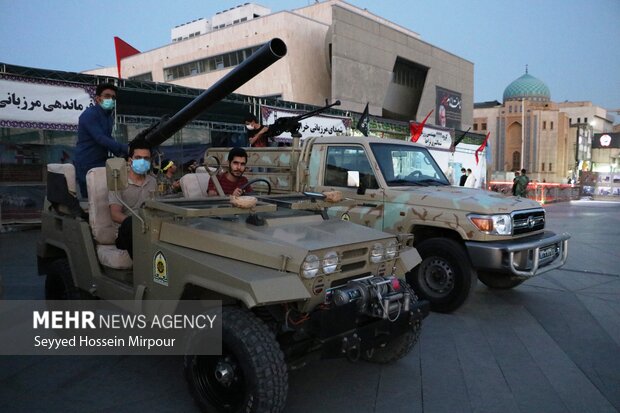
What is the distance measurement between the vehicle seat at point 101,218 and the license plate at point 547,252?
14.5ft

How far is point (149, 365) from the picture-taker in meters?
3.96

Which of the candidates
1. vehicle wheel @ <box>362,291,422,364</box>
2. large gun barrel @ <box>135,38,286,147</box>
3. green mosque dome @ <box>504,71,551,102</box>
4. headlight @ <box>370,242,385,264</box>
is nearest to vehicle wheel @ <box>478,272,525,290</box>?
vehicle wheel @ <box>362,291,422,364</box>

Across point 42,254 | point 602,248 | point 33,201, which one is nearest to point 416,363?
point 42,254

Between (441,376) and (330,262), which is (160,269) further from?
(441,376)

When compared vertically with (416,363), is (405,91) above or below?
above

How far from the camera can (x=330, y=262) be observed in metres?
3.01

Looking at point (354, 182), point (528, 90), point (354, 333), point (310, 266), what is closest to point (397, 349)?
point (354, 333)

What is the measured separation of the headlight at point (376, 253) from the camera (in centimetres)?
336

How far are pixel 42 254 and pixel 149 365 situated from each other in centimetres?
184

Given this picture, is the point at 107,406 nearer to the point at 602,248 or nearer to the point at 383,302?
the point at 383,302

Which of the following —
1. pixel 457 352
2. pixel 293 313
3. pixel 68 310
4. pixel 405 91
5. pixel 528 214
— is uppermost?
pixel 405 91

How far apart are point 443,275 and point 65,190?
4.05 m

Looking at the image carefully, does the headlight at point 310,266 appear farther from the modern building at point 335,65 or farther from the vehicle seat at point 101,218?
the modern building at point 335,65

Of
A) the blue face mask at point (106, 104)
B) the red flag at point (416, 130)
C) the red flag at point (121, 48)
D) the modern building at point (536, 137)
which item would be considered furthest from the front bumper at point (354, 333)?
Result: the modern building at point (536, 137)
